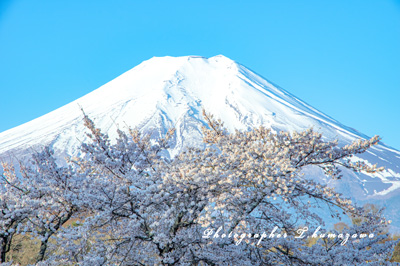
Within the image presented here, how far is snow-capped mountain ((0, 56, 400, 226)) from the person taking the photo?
3930 inches

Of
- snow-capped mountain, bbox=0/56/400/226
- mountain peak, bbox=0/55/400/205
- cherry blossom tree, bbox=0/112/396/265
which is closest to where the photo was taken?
cherry blossom tree, bbox=0/112/396/265

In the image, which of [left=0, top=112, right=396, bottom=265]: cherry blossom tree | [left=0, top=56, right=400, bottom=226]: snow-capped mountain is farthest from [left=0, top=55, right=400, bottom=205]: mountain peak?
[left=0, top=112, right=396, bottom=265]: cherry blossom tree

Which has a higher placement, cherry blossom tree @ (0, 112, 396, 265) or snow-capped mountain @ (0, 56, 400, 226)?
snow-capped mountain @ (0, 56, 400, 226)

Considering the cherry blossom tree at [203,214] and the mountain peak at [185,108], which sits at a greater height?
the mountain peak at [185,108]

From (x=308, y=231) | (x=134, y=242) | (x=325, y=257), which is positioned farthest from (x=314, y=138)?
(x=134, y=242)

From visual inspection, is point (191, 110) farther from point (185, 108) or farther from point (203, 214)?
point (203, 214)

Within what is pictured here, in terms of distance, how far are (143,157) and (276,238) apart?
8.75 ft

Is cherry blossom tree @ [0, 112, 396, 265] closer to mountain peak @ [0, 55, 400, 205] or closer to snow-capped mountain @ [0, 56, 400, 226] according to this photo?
mountain peak @ [0, 55, 400, 205]

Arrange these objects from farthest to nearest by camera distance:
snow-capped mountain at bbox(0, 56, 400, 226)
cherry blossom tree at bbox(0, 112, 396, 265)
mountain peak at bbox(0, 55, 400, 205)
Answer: snow-capped mountain at bbox(0, 56, 400, 226), mountain peak at bbox(0, 55, 400, 205), cherry blossom tree at bbox(0, 112, 396, 265)

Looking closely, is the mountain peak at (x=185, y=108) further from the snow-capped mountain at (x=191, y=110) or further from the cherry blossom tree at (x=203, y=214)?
the cherry blossom tree at (x=203, y=214)

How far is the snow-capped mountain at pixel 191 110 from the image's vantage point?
327 ft

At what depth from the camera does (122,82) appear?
136 meters

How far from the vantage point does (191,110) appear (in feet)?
365

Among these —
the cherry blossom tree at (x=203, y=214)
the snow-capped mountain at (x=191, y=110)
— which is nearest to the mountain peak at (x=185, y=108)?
the snow-capped mountain at (x=191, y=110)
